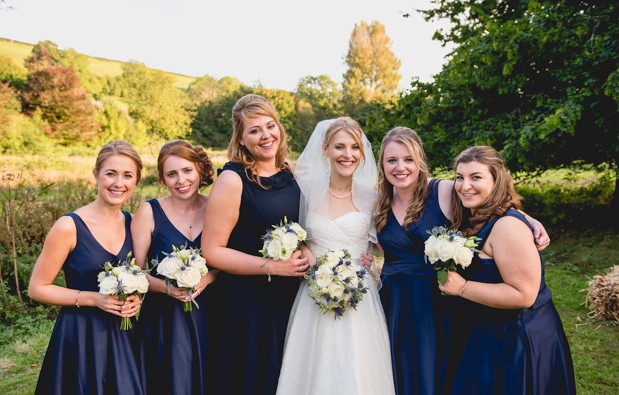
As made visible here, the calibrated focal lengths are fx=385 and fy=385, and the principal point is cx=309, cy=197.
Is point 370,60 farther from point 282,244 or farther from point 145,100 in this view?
point 282,244

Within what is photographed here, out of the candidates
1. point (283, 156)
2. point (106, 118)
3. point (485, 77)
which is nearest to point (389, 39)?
point (106, 118)

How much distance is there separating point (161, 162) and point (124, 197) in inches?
16.3

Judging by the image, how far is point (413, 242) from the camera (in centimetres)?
323

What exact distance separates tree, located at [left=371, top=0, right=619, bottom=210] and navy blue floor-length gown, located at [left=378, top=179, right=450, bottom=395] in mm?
4468

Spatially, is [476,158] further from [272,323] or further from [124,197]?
[124,197]

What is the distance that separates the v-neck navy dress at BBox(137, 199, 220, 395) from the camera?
3.01 meters

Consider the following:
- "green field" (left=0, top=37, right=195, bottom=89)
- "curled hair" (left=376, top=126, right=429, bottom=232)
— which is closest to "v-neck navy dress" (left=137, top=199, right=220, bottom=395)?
"curled hair" (left=376, top=126, right=429, bottom=232)

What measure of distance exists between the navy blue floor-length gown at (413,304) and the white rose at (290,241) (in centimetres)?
95

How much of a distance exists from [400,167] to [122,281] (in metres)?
2.30

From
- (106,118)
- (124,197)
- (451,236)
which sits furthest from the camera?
(106,118)

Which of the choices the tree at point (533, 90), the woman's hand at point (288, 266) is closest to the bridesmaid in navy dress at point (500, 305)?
the woman's hand at point (288, 266)

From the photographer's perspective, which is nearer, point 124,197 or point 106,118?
point 124,197

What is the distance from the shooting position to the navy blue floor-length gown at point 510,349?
265cm

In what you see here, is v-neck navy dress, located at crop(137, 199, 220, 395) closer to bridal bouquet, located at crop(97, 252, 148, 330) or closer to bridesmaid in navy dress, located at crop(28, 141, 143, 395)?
bridesmaid in navy dress, located at crop(28, 141, 143, 395)
